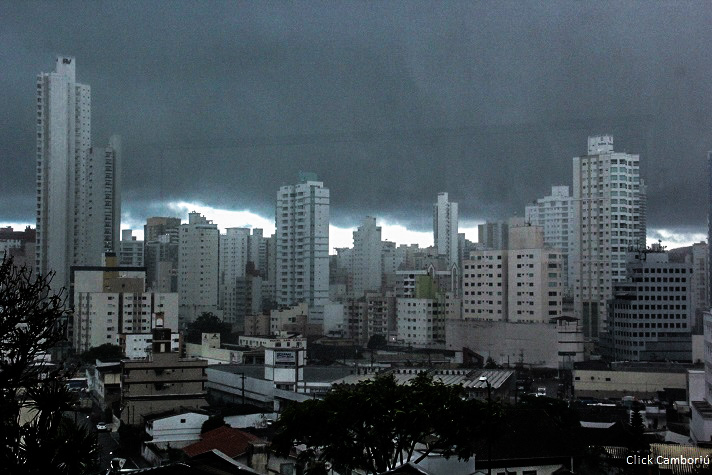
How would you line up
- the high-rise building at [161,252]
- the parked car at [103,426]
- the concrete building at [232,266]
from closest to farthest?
1. the parked car at [103,426]
2. the high-rise building at [161,252]
3. the concrete building at [232,266]

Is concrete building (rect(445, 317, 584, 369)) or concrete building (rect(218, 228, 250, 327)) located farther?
concrete building (rect(218, 228, 250, 327))

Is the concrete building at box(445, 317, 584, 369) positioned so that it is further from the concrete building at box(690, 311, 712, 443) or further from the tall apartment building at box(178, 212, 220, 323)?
the tall apartment building at box(178, 212, 220, 323)

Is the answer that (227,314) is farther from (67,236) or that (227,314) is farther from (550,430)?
(550,430)

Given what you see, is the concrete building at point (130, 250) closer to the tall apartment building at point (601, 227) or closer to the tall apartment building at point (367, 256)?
the tall apartment building at point (367, 256)

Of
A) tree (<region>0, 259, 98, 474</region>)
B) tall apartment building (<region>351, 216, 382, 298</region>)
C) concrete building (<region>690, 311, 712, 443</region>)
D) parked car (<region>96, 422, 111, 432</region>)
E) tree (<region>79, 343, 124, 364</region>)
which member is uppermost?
tall apartment building (<region>351, 216, 382, 298</region>)

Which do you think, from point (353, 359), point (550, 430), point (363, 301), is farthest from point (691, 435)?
point (363, 301)

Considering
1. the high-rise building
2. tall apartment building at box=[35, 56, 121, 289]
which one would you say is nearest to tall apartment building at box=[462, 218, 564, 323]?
tall apartment building at box=[35, 56, 121, 289]

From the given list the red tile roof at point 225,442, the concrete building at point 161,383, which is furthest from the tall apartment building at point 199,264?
the red tile roof at point 225,442
